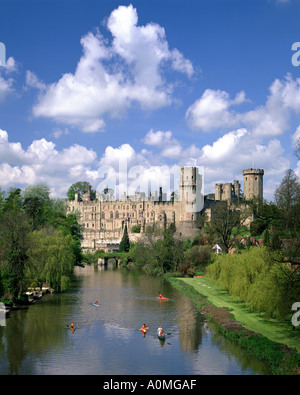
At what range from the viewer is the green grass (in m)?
22.1

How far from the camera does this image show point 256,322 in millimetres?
26156

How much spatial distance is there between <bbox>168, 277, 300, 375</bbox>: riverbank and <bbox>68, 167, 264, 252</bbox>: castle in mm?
57415

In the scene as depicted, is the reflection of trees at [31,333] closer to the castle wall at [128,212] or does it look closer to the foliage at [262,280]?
the foliage at [262,280]

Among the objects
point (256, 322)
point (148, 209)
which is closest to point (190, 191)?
point (148, 209)

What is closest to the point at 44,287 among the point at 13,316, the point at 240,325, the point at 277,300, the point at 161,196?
the point at 13,316

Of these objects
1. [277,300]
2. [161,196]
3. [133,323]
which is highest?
[161,196]

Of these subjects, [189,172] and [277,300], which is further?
[189,172]

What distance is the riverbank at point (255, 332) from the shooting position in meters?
19.0

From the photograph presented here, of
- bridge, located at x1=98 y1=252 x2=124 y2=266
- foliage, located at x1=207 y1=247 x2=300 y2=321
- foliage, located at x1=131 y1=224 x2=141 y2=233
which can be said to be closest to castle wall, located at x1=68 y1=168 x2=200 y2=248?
foliage, located at x1=131 y1=224 x2=141 y2=233

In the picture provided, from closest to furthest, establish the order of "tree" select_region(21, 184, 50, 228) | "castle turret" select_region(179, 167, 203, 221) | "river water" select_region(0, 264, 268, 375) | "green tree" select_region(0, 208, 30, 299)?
"river water" select_region(0, 264, 268, 375) → "green tree" select_region(0, 208, 30, 299) → "tree" select_region(21, 184, 50, 228) → "castle turret" select_region(179, 167, 203, 221)

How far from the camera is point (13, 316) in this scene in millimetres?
29016

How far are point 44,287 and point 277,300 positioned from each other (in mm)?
24794

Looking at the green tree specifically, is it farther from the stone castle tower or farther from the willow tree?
the stone castle tower
